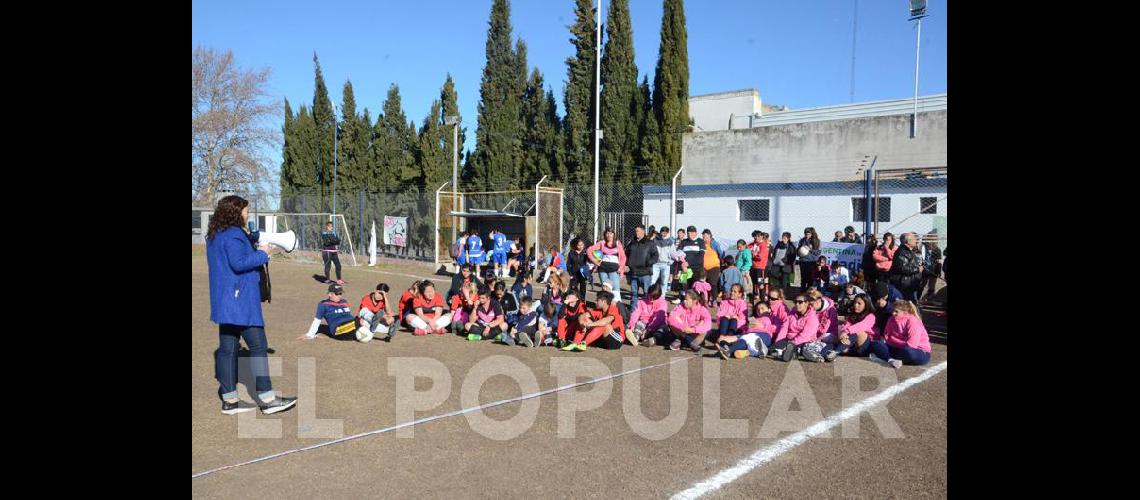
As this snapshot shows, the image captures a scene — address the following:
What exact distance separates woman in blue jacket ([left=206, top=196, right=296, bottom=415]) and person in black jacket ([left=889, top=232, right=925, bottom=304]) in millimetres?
8949

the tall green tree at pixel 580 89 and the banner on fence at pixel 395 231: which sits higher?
the tall green tree at pixel 580 89

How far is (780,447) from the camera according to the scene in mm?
5062

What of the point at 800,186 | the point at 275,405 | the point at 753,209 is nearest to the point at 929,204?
the point at 800,186

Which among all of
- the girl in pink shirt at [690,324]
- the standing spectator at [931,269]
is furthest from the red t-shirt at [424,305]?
the standing spectator at [931,269]

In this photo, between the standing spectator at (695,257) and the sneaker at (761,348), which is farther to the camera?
the standing spectator at (695,257)

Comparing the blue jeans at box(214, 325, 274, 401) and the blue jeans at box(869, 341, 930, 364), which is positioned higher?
the blue jeans at box(214, 325, 274, 401)

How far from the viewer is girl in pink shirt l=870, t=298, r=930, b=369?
8.11m

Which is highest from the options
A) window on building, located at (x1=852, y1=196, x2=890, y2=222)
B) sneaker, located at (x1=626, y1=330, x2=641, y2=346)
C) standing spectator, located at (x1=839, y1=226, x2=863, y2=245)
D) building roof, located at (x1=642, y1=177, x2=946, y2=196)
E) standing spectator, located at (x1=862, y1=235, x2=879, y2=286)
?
building roof, located at (x1=642, y1=177, x2=946, y2=196)

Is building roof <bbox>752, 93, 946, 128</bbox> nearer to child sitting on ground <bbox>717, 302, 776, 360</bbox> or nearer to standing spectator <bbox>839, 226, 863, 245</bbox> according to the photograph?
standing spectator <bbox>839, 226, 863, 245</bbox>

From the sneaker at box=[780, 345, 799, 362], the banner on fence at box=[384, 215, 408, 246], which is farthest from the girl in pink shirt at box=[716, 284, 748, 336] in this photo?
the banner on fence at box=[384, 215, 408, 246]

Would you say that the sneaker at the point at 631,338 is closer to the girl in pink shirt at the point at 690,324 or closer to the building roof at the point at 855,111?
the girl in pink shirt at the point at 690,324

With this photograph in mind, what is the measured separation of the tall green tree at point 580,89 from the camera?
31219 millimetres

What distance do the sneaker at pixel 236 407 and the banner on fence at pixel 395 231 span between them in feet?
65.8
